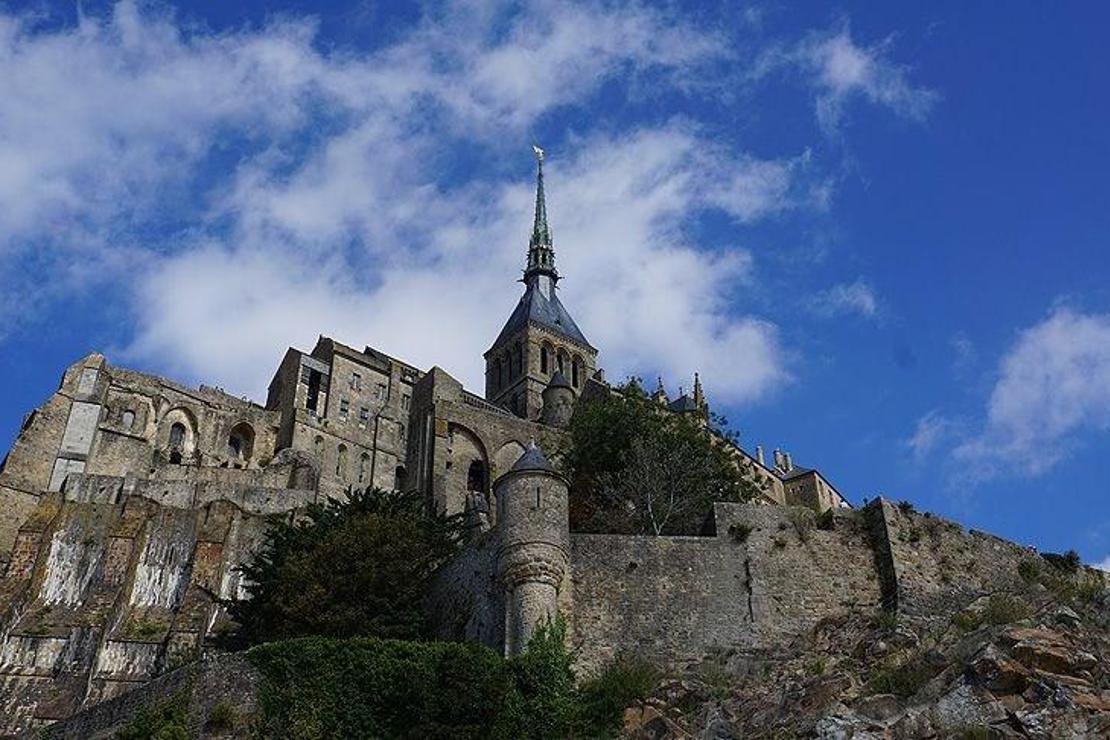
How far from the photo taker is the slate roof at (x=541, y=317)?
292 ft

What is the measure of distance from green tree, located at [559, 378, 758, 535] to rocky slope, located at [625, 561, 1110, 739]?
783cm

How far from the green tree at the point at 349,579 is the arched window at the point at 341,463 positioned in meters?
27.9

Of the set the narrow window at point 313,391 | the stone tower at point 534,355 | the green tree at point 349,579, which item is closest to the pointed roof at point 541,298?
the stone tower at point 534,355

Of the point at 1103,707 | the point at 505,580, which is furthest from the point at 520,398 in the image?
the point at 1103,707

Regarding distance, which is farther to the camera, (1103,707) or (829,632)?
(829,632)

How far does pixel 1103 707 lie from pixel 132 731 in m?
18.3

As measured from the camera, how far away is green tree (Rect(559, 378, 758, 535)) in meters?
36.3

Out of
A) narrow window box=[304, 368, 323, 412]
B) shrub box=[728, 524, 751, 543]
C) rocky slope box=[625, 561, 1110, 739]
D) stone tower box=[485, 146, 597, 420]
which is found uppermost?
stone tower box=[485, 146, 597, 420]

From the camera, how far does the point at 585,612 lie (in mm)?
28969

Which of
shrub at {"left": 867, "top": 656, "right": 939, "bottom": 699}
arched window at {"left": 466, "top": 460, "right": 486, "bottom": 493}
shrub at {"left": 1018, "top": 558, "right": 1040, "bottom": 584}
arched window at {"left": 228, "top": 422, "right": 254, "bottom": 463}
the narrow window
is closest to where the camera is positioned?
shrub at {"left": 867, "top": 656, "right": 939, "bottom": 699}

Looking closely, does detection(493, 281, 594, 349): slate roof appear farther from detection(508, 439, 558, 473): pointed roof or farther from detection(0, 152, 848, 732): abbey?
detection(508, 439, 558, 473): pointed roof

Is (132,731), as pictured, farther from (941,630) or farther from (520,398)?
(520,398)

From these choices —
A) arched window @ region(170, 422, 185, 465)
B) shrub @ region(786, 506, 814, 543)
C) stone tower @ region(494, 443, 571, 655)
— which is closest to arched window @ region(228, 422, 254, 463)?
arched window @ region(170, 422, 185, 465)

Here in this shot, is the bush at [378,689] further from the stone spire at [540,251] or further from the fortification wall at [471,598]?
the stone spire at [540,251]
